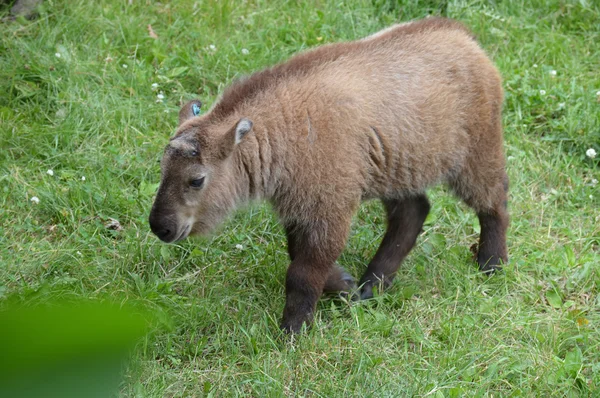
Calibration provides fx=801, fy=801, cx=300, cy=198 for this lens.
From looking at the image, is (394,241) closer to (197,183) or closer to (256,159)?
(256,159)

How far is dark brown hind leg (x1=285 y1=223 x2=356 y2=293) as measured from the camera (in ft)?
16.3

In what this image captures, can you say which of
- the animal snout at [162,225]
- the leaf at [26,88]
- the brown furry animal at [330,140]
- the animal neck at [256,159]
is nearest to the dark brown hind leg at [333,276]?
the brown furry animal at [330,140]

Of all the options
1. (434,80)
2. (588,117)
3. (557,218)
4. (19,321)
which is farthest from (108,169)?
(19,321)

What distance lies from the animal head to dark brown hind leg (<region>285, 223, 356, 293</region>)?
53 centimetres

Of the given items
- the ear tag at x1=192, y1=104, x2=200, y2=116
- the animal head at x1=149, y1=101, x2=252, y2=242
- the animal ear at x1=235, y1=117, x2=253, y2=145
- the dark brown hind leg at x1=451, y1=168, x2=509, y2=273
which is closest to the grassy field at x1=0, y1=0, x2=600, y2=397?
the dark brown hind leg at x1=451, y1=168, x2=509, y2=273

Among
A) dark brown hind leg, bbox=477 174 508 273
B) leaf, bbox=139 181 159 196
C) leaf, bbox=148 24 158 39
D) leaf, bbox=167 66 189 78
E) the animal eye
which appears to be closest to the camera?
the animal eye

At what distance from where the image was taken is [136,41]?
7445mm

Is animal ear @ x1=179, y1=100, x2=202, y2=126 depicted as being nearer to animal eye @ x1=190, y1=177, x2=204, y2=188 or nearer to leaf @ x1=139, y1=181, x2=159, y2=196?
animal eye @ x1=190, y1=177, x2=204, y2=188

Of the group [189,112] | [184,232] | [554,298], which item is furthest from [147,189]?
[554,298]

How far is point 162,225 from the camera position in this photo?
442 centimetres

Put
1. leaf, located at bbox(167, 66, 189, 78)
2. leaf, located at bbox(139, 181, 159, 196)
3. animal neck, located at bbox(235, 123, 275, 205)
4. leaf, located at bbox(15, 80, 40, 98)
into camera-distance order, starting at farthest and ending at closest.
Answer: leaf, located at bbox(167, 66, 189, 78), leaf, located at bbox(15, 80, 40, 98), leaf, located at bbox(139, 181, 159, 196), animal neck, located at bbox(235, 123, 275, 205)

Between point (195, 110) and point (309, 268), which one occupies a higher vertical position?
point (195, 110)

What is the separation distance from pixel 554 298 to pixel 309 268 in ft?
5.52

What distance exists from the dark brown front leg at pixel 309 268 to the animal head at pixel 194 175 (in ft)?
1.83
